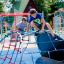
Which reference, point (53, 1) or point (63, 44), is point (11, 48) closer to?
point (63, 44)

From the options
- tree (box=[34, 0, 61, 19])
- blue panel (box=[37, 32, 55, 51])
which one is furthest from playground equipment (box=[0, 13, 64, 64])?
tree (box=[34, 0, 61, 19])

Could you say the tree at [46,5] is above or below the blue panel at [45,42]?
below

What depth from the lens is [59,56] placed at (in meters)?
2.74

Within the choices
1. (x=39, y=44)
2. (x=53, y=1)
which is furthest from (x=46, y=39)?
(x=53, y=1)

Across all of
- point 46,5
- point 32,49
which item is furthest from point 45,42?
point 46,5

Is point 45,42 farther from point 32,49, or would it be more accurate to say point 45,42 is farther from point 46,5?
point 46,5

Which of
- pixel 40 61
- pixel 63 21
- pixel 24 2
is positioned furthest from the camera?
pixel 24 2

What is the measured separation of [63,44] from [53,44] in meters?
0.15

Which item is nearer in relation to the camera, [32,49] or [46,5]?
[32,49]

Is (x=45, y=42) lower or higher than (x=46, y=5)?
higher

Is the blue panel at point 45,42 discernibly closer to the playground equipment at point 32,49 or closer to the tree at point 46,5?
the playground equipment at point 32,49

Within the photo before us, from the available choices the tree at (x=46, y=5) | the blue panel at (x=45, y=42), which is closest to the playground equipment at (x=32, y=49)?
the blue panel at (x=45, y=42)

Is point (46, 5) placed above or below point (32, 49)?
below

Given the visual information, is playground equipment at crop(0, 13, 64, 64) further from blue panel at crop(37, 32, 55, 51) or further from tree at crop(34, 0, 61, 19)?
tree at crop(34, 0, 61, 19)
